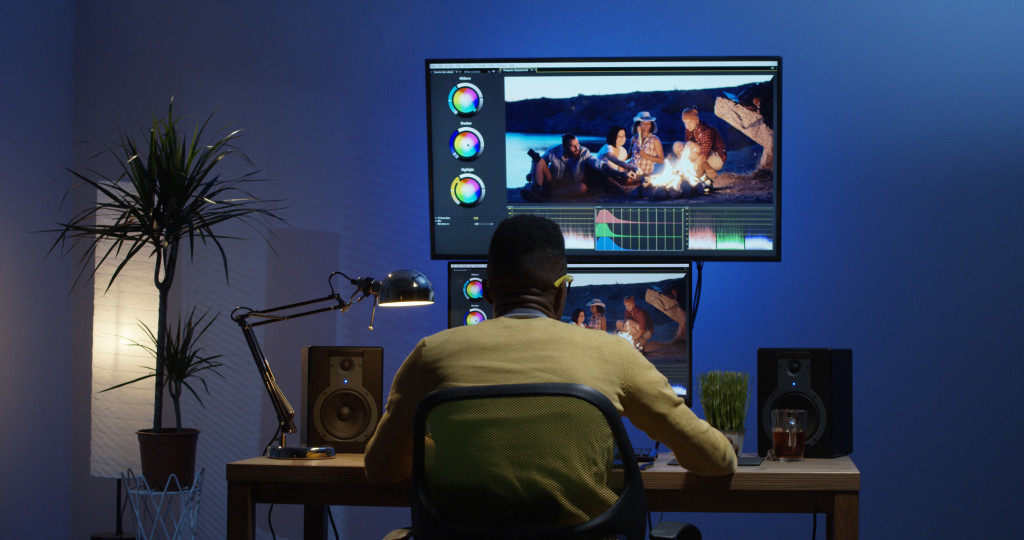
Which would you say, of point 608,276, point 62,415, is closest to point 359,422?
point 608,276

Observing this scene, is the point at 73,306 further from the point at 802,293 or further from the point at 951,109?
the point at 951,109

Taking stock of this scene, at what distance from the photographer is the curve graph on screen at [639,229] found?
3.24 m

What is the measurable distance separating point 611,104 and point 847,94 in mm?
969

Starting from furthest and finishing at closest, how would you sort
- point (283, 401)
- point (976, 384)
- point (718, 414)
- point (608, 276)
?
point (976, 384) < point (608, 276) < point (283, 401) < point (718, 414)

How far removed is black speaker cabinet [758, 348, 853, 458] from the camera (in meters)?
2.73

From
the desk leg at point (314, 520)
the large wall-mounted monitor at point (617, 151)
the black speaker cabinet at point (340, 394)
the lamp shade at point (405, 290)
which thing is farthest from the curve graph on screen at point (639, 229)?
the desk leg at point (314, 520)

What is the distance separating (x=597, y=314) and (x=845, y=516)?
3.70 feet

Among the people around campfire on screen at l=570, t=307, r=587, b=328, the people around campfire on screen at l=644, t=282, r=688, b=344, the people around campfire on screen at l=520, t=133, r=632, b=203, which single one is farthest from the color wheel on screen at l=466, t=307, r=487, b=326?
the people around campfire on screen at l=644, t=282, r=688, b=344

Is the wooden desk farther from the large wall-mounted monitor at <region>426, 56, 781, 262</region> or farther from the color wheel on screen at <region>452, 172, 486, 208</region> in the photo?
the color wheel on screen at <region>452, 172, 486, 208</region>

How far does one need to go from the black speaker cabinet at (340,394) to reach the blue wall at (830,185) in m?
0.75

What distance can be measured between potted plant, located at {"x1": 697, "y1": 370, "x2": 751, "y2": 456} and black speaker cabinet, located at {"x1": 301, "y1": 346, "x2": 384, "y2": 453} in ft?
3.32

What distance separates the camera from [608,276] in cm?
321

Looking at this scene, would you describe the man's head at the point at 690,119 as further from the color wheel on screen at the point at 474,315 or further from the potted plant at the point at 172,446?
the potted plant at the point at 172,446

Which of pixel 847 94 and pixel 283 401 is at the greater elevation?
pixel 847 94
